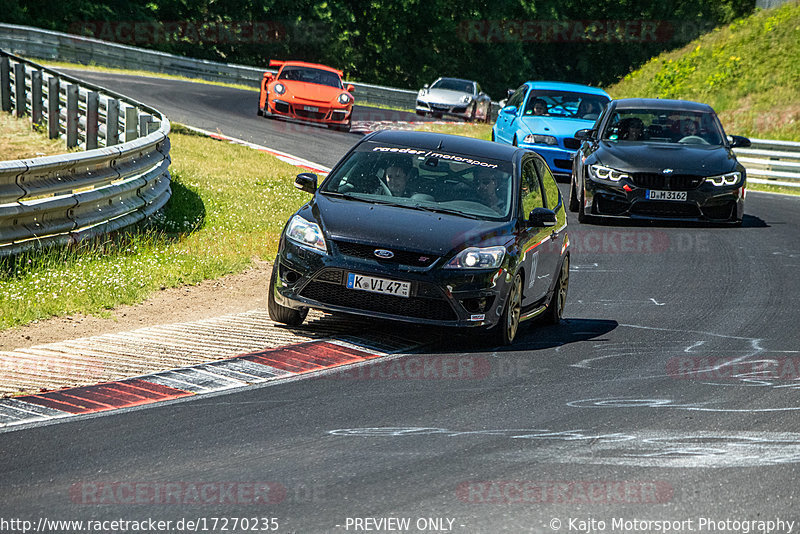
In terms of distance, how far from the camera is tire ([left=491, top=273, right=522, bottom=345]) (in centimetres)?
843

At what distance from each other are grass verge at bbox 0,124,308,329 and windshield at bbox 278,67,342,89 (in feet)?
29.6

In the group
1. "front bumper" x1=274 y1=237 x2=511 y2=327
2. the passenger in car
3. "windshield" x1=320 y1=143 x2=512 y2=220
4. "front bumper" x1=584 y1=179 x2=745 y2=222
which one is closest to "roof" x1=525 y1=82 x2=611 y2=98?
"front bumper" x1=584 y1=179 x2=745 y2=222

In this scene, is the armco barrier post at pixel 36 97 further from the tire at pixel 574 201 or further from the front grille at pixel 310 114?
the tire at pixel 574 201

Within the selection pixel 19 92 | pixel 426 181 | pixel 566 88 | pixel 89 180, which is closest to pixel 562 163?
pixel 566 88

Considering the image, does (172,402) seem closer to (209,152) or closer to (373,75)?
(209,152)

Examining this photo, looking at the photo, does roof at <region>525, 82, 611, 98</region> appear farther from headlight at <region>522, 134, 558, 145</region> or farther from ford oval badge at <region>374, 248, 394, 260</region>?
ford oval badge at <region>374, 248, 394, 260</region>

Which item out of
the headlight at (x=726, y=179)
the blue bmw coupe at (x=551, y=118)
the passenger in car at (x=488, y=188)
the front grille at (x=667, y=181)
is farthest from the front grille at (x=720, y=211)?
the passenger in car at (x=488, y=188)

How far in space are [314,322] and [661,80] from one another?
115 feet

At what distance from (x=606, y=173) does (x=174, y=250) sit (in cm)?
651

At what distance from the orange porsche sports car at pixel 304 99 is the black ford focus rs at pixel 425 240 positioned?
1809 centimetres

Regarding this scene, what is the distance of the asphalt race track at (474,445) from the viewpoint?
15.7 feet

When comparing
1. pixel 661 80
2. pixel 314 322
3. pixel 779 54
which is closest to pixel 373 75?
pixel 661 80

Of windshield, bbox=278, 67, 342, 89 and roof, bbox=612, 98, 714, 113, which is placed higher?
roof, bbox=612, 98, 714, 113

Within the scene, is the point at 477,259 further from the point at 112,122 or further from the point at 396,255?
the point at 112,122
